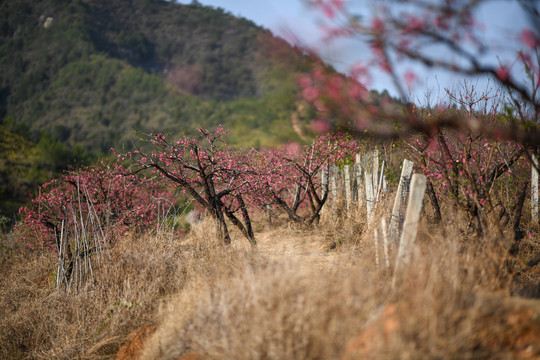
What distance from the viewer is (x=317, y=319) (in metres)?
2.28

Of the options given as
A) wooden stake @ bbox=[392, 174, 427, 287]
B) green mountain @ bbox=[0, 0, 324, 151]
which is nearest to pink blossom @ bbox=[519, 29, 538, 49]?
wooden stake @ bbox=[392, 174, 427, 287]

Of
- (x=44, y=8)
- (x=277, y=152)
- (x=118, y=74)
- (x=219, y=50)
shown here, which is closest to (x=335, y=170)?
(x=277, y=152)

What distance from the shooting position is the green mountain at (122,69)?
51.3 metres

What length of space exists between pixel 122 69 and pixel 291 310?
225 feet

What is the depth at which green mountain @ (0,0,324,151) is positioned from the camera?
51.3 metres

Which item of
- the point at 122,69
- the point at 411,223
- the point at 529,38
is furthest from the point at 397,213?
the point at 122,69

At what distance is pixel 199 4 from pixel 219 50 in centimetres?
1801

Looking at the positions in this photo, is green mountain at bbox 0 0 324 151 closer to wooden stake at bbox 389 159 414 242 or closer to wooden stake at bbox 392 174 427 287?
wooden stake at bbox 389 159 414 242

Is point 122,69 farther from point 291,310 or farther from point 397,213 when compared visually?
point 291,310

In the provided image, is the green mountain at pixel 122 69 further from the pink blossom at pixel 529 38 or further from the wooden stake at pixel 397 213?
the pink blossom at pixel 529 38

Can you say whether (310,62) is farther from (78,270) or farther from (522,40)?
(78,270)

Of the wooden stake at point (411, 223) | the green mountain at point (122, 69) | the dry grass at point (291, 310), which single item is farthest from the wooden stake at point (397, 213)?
the green mountain at point (122, 69)

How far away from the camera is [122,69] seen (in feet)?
206

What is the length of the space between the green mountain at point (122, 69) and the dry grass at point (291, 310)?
3005 centimetres
